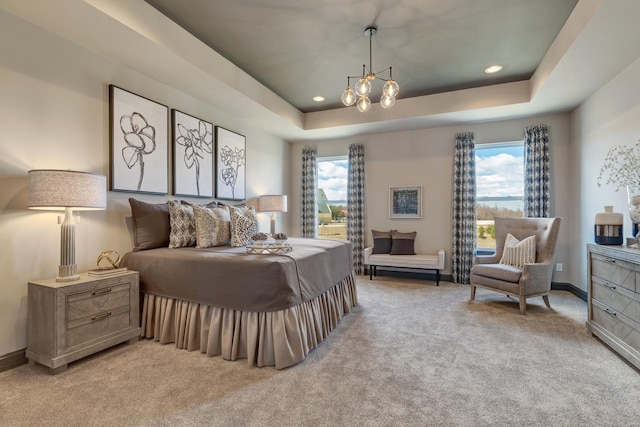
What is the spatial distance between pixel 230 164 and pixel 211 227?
159cm

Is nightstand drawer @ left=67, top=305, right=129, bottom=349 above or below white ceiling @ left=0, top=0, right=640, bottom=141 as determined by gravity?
below

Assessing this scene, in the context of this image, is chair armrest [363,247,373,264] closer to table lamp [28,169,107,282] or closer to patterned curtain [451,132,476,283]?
patterned curtain [451,132,476,283]

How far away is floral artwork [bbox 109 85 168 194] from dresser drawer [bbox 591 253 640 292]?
431 centimetres

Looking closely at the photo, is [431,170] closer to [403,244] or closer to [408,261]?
[403,244]

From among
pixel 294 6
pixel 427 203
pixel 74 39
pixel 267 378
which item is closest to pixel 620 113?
pixel 427 203

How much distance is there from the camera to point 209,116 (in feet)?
13.4

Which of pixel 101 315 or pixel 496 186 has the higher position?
pixel 496 186

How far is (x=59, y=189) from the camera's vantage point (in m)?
2.13

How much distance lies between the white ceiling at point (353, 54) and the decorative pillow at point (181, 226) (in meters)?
1.44

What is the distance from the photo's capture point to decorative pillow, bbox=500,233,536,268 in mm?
3750

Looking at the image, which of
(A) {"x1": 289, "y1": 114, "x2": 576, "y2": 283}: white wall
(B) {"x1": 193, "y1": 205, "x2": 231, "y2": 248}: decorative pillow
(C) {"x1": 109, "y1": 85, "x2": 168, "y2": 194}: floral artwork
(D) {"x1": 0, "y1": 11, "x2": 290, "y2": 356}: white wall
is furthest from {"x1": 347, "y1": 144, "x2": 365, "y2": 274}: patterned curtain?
(D) {"x1": 0, "y1": 11, "x2": 290, "y2": 356}: white wall

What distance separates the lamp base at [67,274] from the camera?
7.42ft

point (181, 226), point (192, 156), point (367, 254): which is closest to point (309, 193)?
point (367, 254)

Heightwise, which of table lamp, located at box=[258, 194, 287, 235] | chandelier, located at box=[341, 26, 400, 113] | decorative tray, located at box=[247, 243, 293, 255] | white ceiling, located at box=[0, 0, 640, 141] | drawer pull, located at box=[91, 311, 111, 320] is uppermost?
white ceiling, located at box=[0, 0, 640, 141]
